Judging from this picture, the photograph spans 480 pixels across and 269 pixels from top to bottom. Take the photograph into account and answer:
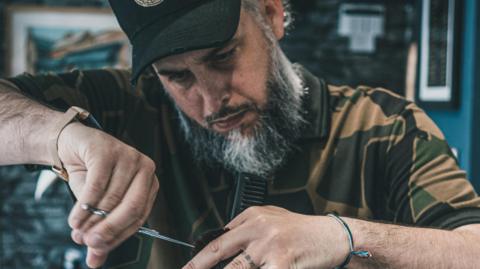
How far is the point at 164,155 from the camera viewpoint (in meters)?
1.53

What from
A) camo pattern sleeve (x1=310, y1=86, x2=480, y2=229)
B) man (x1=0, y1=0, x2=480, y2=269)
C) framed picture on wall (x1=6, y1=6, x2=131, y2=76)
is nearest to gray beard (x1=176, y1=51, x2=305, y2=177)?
man (x1=0, y1=0, x2=480, y2=269)

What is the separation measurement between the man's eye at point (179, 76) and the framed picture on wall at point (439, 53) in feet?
5.38

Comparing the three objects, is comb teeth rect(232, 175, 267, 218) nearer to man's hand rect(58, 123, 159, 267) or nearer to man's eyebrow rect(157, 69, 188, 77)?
man's eyebrow rect(157, 69, 188, 77)

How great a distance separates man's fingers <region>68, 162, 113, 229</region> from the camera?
83 cm

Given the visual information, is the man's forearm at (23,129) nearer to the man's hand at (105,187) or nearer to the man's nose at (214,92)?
the man's hand at (105,187)

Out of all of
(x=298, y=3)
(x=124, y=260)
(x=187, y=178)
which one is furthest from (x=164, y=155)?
(x=298, y=3)

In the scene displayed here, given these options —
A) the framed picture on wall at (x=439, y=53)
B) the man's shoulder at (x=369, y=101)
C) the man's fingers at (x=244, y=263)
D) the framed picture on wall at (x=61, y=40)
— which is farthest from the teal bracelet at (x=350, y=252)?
the framed picture on wall at (x=61, y=40)

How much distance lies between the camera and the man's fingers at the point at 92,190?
0.83 metres

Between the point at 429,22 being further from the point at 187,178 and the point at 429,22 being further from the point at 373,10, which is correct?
the point at 187,178

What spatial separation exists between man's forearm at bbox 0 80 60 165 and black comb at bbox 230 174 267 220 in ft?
1.56

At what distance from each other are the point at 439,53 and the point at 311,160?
1.52 meters

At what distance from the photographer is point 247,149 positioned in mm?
1447

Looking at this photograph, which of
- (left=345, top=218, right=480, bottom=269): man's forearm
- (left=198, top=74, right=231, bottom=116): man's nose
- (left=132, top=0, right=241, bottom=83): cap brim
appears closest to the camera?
(left=345, top=218, right=480, bottom=269): man's forearm

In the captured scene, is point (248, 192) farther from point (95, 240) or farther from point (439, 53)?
point (439, 53)
